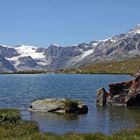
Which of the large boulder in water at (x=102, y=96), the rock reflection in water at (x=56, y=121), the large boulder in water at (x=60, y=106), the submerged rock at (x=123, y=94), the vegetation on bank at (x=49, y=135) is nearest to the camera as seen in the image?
the vegetation on bank at (x=49, y=135)

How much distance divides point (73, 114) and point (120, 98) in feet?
56.8

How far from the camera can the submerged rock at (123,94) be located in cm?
7500

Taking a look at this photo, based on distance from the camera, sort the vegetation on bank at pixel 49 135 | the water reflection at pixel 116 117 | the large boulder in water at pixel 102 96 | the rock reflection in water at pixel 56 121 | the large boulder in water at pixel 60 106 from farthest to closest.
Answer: the large boulder in water at pixel 102 96 → the large boulder in water at pixel 60 106 → the water reflection at pixel 116 117 → the rock reflection in water at pixel 56 121 → the vegetation on bank at pixel 49 135

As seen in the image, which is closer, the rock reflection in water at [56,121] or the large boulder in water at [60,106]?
the rock reflection in water at [56,121]

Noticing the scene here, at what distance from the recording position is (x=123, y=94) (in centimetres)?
7681

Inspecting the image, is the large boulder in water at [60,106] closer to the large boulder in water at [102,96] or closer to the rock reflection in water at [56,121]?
the rock reflection in water at [56,121]

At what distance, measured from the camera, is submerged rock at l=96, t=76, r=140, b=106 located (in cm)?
7500

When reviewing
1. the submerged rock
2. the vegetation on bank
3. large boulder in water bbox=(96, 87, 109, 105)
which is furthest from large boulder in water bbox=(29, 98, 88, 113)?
the vegetation on bank

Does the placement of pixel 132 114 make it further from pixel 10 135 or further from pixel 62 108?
pixel 10 135

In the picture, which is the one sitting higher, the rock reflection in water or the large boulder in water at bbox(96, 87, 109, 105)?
the large boulder in water at bbox(96, 87, 109, 105)

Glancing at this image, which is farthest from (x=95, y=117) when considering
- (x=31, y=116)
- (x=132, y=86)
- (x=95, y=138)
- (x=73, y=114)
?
(x=95, y=138)

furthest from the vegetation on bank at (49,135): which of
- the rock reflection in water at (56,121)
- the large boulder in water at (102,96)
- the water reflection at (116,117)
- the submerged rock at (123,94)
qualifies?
the large boulder in water at (102,96)

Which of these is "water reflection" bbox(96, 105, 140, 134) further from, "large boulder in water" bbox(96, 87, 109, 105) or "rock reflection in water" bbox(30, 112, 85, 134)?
"large boulder in water" bbox(96, 87, 109, 105)

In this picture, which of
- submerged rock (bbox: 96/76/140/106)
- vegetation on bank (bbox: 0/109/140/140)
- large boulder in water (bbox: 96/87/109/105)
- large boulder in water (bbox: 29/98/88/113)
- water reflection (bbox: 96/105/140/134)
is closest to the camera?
vegetation on bank (bbox: 0/109/140/140)
